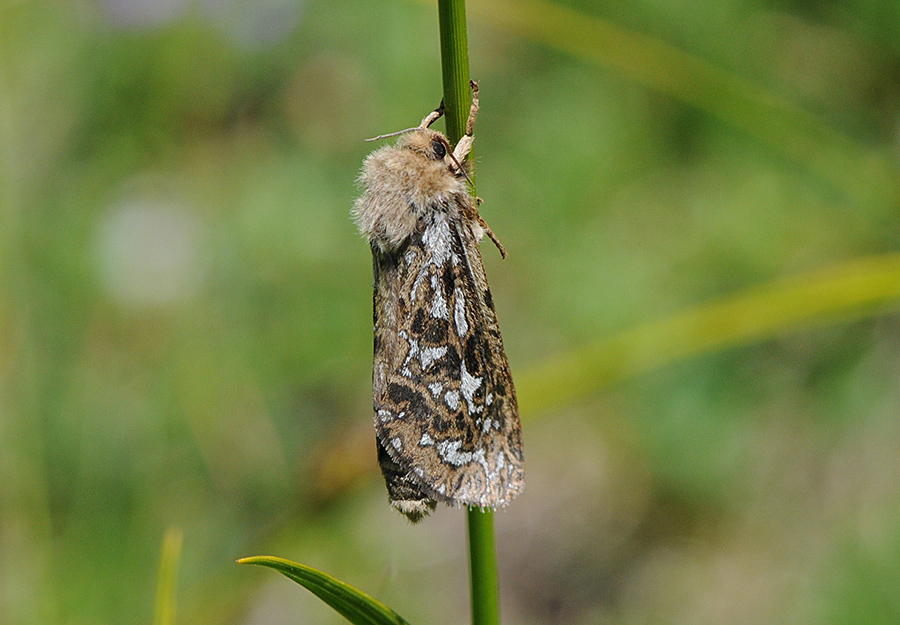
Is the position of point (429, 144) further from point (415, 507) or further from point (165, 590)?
point (165, 590)

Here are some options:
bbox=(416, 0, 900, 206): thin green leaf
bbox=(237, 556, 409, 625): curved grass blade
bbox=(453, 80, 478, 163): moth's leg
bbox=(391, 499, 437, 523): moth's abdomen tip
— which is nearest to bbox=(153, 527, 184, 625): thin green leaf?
bbox=(237, 556, 409, 625): curved grass blade

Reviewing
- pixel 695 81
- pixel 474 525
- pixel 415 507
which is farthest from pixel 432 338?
pixel 695 81

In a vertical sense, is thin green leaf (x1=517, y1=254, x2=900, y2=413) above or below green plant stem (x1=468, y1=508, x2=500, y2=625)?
above

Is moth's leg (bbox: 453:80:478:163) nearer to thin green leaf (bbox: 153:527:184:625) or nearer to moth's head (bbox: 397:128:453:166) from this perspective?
moth's head (bbox: 397:128:453:166)

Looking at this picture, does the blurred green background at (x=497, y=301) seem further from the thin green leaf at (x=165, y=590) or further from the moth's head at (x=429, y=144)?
the thin green leaf at (x=165, y=590)

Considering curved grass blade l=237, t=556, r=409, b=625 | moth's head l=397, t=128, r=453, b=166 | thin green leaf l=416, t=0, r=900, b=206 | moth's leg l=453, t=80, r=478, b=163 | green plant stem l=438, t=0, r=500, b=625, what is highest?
thin green leaf l=416, t=0, r=900, b=206

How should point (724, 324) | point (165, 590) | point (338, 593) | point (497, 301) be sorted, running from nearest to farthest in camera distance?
point (338, 593)
point (165, 590)
point (724, 324)
point (497, 301)

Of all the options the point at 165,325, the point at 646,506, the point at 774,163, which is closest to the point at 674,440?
the point at 646,506
